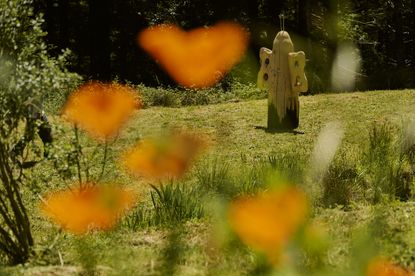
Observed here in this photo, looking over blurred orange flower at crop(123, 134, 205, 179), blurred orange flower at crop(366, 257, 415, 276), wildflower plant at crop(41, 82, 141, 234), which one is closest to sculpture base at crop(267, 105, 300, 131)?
blurred orange flower at crop(123, 134, 205, 179)

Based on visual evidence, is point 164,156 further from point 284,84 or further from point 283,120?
point 284,84

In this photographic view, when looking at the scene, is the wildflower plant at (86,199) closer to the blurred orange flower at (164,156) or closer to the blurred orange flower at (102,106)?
the blurred orange flower at (102,106)

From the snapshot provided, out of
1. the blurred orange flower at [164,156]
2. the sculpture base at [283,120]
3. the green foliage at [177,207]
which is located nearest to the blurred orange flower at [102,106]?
the blurred orange flower at [164,156]

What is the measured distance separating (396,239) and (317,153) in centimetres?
476

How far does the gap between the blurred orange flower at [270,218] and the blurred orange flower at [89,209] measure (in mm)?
1341

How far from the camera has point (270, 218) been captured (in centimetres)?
648

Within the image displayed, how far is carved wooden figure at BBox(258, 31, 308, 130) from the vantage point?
13805 millimetres

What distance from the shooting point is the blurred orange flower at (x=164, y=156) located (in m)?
10.1

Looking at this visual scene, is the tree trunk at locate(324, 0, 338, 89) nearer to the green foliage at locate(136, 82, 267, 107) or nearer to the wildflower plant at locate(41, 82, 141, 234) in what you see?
the green foliage at locate(136, 82, 267, 107)

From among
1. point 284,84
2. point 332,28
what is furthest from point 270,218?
point 332,28

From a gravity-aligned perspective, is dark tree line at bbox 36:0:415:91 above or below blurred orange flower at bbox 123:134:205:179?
above

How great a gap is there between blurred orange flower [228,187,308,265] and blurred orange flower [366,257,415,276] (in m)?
0.68

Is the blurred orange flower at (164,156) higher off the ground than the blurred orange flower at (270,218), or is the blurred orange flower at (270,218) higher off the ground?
the blurred orange flower at (270,218)

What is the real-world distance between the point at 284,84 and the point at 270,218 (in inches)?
303
